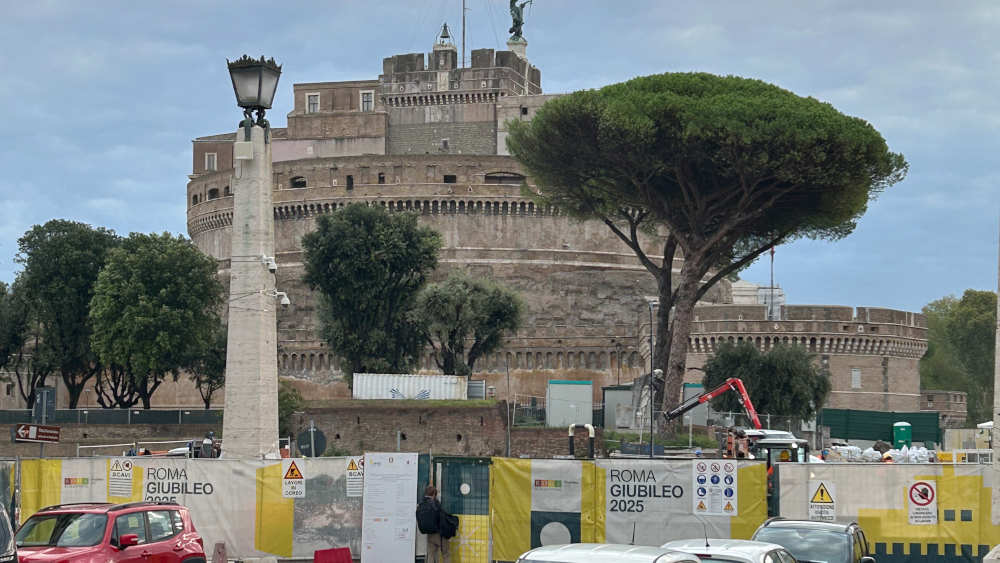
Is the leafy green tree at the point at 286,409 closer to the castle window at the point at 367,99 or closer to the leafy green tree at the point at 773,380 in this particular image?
the leafy green tree at the point at 773,380

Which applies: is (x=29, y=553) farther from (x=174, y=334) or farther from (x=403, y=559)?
(x=174, y=334)

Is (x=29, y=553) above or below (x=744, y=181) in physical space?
below

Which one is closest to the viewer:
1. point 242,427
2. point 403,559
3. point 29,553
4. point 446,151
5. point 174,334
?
point 29,553

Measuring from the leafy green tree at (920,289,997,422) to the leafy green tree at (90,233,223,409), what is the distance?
45563 millimetres

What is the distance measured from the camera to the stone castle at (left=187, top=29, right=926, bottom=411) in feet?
192

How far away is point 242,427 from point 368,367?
35.5m

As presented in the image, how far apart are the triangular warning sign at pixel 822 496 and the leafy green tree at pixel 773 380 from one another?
33.5 m

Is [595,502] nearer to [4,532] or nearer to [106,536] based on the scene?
[106,536]

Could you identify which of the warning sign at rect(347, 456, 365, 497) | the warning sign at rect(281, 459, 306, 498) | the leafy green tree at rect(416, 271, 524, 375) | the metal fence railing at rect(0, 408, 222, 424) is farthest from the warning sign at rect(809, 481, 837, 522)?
the leafy green tree at rect(416, 271, 524, 375)

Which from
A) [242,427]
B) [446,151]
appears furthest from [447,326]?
[242,427]

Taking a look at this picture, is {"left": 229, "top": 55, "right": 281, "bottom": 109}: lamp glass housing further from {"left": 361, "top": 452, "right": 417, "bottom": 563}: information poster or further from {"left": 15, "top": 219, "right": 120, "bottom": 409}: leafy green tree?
{"left": 15, "top": 219, "right": 120, "bottom": 409}: leafy green tree

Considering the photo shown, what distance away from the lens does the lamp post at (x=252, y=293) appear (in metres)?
19.7

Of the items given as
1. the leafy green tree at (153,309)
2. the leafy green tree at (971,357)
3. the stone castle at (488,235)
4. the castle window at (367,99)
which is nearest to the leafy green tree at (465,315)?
the stone castle at (488,235)

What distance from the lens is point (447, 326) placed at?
5588cm
